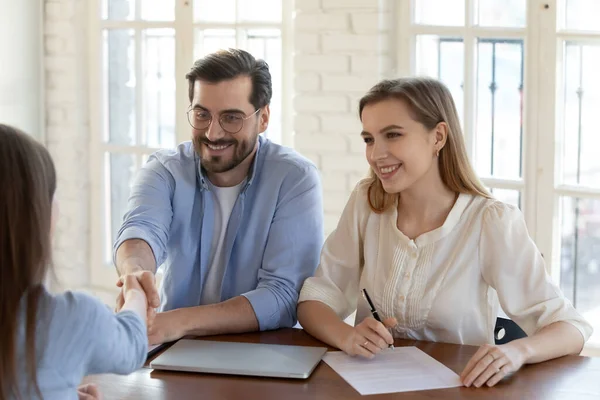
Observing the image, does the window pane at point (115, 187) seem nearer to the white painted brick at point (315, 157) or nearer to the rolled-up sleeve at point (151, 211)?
the white painted brick at point (315, 157)

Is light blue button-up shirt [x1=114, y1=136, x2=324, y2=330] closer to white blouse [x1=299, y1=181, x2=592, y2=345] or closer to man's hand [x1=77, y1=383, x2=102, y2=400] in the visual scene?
white blouse [x1=299, y1=181, x2=592, y2=345]

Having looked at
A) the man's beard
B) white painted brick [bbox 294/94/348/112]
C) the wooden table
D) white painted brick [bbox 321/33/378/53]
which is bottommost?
the wooden table

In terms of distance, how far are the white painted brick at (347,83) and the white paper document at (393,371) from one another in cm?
158

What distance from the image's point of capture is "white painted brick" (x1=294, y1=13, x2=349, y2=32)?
3588 mm

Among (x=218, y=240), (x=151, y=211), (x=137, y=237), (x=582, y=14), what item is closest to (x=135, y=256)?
(x=137, y=237)

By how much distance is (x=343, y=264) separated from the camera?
8.24 feet

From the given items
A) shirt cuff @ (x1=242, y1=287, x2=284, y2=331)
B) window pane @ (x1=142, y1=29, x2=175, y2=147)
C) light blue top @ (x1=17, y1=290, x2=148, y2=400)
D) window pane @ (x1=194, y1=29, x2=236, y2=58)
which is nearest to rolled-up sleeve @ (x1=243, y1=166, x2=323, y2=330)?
shirt cuff @ (x1=242, y1=287, x2=284, y2=331)

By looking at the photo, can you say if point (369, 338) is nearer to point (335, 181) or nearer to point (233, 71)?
point (233, 71)

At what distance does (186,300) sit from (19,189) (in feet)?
4.33

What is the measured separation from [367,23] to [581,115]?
842mm

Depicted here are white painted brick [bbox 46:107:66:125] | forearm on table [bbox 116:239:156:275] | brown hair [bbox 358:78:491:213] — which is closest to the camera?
brown hair [bbox 358:78:491:213]

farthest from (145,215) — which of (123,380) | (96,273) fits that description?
(96,273)

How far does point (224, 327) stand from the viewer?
2371 mm

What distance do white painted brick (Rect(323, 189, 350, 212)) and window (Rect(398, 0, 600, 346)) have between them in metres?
0.51
